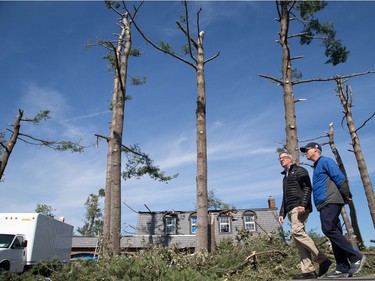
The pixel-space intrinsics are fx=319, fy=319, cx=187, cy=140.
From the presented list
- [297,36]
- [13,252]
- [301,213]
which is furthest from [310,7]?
[13,252]

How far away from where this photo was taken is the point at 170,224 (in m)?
29.2

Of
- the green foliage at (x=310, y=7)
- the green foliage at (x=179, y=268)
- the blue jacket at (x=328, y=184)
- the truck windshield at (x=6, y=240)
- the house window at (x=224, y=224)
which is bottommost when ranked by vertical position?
the green foliage at (x=179, y=268)

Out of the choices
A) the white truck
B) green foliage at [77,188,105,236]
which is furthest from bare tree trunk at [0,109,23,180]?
green foliage at [77,188,105,236]


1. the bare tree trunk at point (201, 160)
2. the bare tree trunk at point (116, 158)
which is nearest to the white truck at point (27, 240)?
the bare tree trunk at point (116, 158)

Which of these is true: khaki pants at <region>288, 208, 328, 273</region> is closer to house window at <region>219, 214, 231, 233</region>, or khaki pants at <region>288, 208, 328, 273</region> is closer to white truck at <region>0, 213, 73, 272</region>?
white truck at <region>0, 213, 73, 272</region>

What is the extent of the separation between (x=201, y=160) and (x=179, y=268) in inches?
230

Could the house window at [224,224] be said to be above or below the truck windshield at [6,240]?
above

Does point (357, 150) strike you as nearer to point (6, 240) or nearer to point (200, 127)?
point (200, 127)

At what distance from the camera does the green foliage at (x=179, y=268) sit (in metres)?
4.86

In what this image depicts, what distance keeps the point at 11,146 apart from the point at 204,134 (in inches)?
445

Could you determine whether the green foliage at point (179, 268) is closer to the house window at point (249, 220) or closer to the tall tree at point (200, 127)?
the tall tree at point (200, 127)

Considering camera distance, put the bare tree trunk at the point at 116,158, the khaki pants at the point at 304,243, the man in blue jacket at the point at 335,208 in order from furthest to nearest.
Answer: the bare tree trunk at the point at 116,158
the khaki pants at the point at 304,243
the man in blue jacket at the point at 335,208

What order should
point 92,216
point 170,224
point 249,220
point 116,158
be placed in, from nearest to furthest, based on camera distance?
point 116,158, point 249,220, point 170,224, point 92,216

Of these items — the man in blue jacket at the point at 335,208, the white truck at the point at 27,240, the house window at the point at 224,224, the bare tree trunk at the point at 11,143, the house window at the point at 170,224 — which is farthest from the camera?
the house window at the point at 224,224
